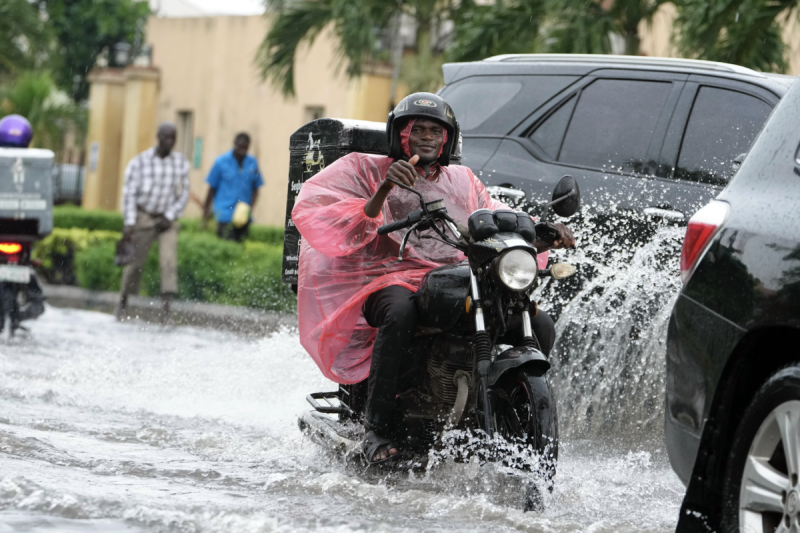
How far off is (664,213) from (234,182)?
355 inches

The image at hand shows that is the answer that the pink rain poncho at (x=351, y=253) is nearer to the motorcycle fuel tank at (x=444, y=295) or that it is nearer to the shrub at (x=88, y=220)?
the motorcycle fuel tank at (x=444, y=295)

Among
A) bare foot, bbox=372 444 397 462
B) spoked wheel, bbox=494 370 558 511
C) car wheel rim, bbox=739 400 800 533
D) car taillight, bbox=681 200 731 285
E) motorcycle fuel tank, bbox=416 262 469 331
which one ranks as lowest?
bare foot, bbox=372 444 397 462

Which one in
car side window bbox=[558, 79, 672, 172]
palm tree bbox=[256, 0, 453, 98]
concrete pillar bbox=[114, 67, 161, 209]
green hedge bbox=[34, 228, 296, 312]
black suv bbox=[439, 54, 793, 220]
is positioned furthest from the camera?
concrete pillar bbox=[114, 67, 161, 209]

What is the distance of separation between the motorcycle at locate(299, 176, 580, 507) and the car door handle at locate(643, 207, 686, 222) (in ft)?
5.04

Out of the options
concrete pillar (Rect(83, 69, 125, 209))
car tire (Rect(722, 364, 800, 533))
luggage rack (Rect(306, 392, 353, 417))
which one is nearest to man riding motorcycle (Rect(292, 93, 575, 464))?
luggage rack (Rect(306, 392, 353, 417))

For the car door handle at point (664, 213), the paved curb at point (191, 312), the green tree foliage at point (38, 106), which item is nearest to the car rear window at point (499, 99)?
the car door handle at point (664, 213)

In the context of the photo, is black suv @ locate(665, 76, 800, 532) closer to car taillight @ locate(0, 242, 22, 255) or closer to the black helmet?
the black helmet

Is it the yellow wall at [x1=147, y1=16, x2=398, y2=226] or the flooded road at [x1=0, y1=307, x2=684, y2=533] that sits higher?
the yellow wall at [x1=147, y1=16, x2=398, y2=226]

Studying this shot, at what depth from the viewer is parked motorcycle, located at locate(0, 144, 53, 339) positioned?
403 inches

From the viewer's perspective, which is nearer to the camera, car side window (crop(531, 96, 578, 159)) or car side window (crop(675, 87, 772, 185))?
car side window (crop(675, 87, 772, 185))

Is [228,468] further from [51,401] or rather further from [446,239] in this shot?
[51,401]

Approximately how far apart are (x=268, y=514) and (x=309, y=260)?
1.46 meters

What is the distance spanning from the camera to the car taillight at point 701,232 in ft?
12.9

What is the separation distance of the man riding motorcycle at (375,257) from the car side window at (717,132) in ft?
4.29
